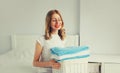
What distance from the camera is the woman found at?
135 centimetres

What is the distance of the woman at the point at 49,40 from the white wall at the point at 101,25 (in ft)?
5.81

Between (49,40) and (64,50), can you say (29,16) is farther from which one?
(64,50)

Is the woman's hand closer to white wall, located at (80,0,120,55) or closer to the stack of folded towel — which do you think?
the stack of folded towel

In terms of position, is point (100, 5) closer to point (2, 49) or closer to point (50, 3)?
point (50, 3)

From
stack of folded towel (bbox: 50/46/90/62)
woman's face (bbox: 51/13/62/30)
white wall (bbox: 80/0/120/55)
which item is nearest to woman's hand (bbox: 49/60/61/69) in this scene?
stack of folded towel (bbox: 50/46/90/62)

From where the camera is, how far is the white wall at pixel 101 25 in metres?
3.09

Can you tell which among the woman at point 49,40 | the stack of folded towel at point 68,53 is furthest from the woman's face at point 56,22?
the stack of folded towel at point 68,53

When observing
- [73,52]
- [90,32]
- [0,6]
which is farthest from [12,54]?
[73,52]

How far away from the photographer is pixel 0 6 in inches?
138

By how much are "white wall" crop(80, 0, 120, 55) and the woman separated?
69.7 inches

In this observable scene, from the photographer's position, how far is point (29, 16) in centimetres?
342

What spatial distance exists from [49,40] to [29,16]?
211 centimetres

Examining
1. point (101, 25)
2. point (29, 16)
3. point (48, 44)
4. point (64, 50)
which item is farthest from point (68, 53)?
point (29, 16)

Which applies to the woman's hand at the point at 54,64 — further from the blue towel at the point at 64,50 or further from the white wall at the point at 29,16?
the white wall at the point at 29,16
